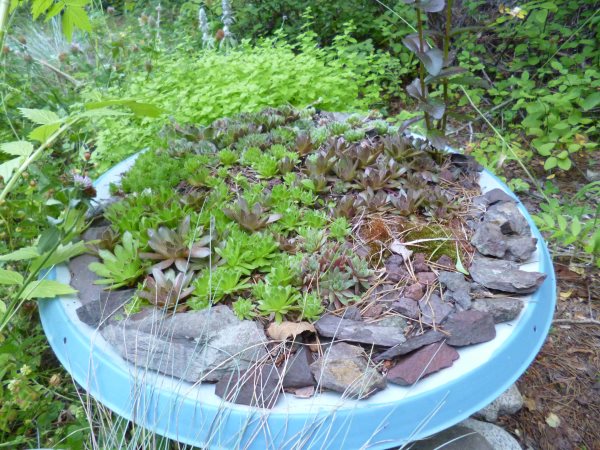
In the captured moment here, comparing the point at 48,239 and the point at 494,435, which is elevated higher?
the point at 48,239

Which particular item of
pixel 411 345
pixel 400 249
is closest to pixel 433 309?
pixel 411 345

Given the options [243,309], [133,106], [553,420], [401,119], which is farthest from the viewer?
[401,119]

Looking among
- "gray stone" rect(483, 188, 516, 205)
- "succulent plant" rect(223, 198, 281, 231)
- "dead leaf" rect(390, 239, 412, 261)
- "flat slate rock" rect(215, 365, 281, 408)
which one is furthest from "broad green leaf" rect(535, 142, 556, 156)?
"flat slate rock" rect(215, 365, 281, 408)

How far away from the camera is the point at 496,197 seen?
1963mm

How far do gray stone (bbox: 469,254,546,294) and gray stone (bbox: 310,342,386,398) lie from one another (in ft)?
1.71

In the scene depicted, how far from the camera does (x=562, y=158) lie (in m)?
3.22

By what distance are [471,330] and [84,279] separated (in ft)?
4.12

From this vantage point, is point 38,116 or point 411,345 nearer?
point 38,116

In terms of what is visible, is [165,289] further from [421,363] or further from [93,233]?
[421,363]

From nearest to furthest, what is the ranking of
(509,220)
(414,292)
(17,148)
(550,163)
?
1. (17,148)
2. (414,292)
3. (509,220)
4. (550,163)

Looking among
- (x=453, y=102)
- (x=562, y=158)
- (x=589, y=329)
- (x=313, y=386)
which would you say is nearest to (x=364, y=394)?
(x=313, y=386)

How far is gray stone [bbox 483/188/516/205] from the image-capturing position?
1952mm

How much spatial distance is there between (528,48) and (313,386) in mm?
4145

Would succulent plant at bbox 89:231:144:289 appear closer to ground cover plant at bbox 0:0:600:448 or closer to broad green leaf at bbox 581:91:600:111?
ground cover plant at bbox 0:0:600:448
